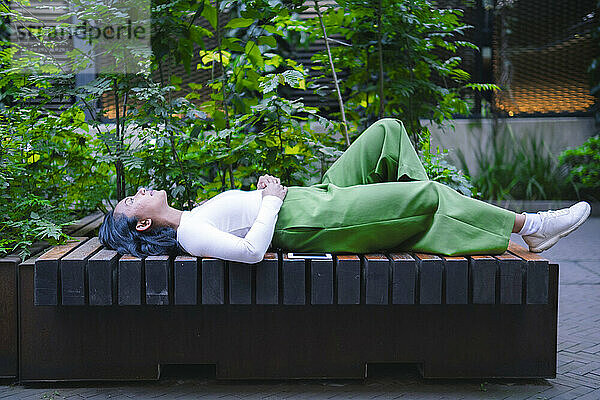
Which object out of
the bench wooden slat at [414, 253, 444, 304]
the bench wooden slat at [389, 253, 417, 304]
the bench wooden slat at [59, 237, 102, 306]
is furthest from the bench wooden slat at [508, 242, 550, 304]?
the bench wooden slat at [59, 237, 102, 306]

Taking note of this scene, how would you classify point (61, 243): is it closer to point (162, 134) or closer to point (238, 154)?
point (162, 134)

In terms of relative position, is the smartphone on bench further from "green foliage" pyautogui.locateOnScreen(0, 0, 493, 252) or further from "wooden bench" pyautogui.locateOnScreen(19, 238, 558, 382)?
"green foliage" pyautogui.locateOnScreen(0, 0, 493, 252)

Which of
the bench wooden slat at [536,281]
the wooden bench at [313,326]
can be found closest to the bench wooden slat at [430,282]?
the wooden bench at [313,326]

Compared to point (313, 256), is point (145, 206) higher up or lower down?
higher up

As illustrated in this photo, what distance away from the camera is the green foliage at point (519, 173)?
8.41 m

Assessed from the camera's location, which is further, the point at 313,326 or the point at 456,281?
the point at 313,326

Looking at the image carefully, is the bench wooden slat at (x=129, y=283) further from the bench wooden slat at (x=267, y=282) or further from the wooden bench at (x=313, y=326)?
the bench wooden slat at (x=267, y=282)

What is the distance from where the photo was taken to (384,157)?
352 cm

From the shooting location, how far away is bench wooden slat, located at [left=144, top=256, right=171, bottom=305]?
2.92 meters

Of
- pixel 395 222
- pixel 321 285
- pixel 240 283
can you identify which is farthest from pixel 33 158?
pixel 395 222

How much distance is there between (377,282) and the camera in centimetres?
294

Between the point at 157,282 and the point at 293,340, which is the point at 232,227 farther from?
the point at 293,340

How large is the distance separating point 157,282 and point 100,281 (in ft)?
0.80

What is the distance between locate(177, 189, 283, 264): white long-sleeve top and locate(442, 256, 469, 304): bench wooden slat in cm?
79
